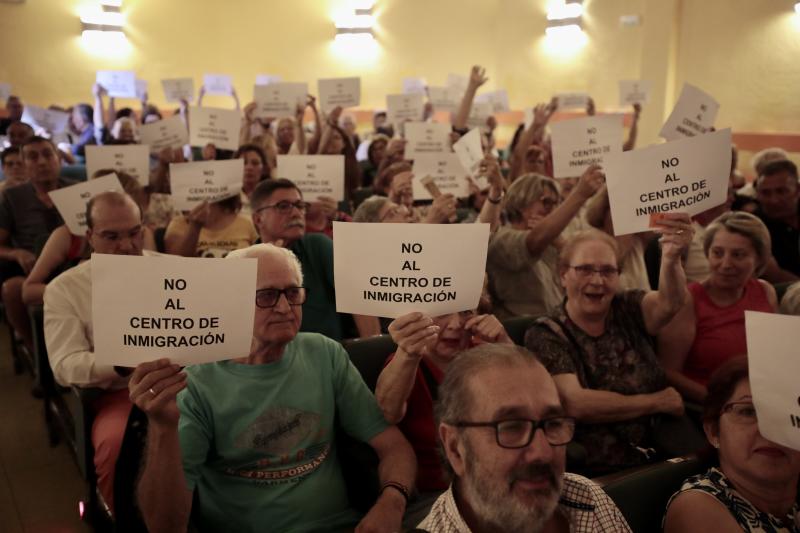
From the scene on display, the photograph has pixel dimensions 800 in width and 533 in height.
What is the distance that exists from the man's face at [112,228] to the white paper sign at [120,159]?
1869mm

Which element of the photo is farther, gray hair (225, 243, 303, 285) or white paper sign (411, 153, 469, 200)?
Result: white paper sign (411, 153, 469, 200)

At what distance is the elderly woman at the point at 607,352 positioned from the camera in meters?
2.32

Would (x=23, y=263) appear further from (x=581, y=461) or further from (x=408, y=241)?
(x=581, y=461)

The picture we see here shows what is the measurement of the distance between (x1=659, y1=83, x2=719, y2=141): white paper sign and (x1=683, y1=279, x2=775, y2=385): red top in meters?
1.34

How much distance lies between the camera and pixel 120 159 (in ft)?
14.9

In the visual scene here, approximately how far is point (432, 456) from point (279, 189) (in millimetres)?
1578

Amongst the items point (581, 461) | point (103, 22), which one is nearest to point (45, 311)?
point (581, 461)

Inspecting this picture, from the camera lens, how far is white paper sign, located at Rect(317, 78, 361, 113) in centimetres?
634

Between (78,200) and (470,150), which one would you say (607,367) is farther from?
(78,200)

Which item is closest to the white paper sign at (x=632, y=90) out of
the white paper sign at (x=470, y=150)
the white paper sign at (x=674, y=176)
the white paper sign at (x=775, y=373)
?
the white paper sign at (x=470, y=150)

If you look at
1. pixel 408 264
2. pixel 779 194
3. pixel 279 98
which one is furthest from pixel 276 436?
pixel 279 98

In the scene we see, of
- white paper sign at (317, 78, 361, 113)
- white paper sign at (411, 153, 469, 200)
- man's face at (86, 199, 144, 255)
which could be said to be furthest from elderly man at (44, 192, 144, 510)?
white paper sign at (317, 78, 361, 113)

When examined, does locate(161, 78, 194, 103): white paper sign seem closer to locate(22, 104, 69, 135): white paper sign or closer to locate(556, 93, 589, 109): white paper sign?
locate(22, 104, 69, 135): white paper sign

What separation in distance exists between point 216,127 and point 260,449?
13.2 ft
